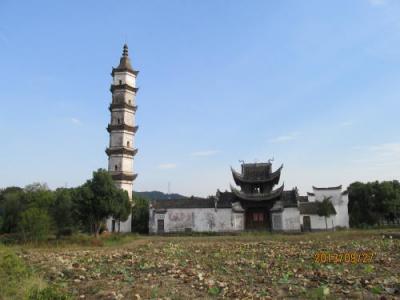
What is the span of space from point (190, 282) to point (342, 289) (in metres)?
3.93

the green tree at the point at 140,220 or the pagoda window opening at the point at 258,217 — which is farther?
the green tree at the point at 140,220

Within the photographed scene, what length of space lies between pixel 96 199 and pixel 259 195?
16.4 meters

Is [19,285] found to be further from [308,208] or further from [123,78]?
[123,78]

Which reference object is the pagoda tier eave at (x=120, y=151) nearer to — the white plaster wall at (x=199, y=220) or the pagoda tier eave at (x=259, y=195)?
the white plaster wall at (x=199, y=220)

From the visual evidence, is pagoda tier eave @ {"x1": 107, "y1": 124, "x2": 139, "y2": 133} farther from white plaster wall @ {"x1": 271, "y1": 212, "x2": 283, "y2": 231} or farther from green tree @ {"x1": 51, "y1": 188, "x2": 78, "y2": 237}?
white plaster wall @ {"x1": 271, "y1": 212, "x2": 283, "y2": 231}

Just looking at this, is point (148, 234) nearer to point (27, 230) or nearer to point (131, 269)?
point (27, 230)

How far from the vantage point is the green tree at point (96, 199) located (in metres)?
A: 29.5

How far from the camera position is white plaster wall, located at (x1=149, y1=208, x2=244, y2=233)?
37.4 m

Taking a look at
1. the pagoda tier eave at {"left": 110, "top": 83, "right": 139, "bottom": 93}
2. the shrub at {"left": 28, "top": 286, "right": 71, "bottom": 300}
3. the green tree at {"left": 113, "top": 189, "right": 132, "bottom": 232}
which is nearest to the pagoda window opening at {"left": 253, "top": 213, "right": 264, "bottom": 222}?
the green tree at {"left": 113, "top": 189, "right": 132, "bottom": 232}

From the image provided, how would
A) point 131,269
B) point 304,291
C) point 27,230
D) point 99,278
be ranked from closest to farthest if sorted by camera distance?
1. point 304,291
2. point 99,278
3. point 131,269
4. point 27,230

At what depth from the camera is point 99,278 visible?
37.8 ft

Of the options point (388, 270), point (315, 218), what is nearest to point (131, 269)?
point (388, 270)

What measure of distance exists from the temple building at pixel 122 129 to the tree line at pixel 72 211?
344 centimetres

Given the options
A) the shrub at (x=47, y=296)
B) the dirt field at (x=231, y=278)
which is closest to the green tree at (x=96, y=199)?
the dirt field at (x=231, y=278)
